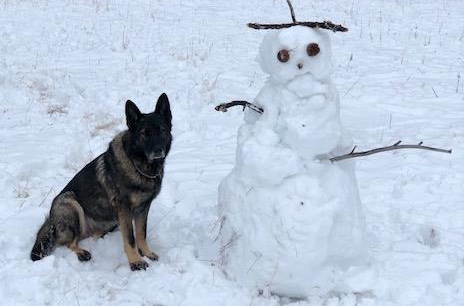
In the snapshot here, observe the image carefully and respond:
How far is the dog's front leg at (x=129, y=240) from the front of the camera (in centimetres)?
473

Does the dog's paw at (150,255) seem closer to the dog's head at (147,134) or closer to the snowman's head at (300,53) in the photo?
A: the dog's head at (147,134)

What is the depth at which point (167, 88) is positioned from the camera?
30.6ft

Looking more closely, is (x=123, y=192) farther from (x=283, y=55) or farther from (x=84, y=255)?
(x=283, y=55)

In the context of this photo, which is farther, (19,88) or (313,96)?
(19,88)

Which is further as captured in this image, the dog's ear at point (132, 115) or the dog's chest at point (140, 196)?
the dog's chest at point (140, 196)

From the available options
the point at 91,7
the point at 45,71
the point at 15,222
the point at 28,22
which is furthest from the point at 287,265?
the point at 91,7

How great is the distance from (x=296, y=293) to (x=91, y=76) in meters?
7.13

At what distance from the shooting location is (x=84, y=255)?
4805 mm

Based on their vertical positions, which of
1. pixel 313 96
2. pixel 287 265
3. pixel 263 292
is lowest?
pixel 263 292

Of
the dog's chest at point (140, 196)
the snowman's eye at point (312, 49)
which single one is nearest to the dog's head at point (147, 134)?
the dog's chest at point (140, 196)

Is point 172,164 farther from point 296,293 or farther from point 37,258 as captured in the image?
point 296,293

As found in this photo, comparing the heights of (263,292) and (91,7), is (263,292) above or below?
below

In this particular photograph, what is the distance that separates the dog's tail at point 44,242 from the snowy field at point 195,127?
12 cm

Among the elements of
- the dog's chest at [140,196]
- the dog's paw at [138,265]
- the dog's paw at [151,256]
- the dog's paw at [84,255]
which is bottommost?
the dog's paw at [151,256]
